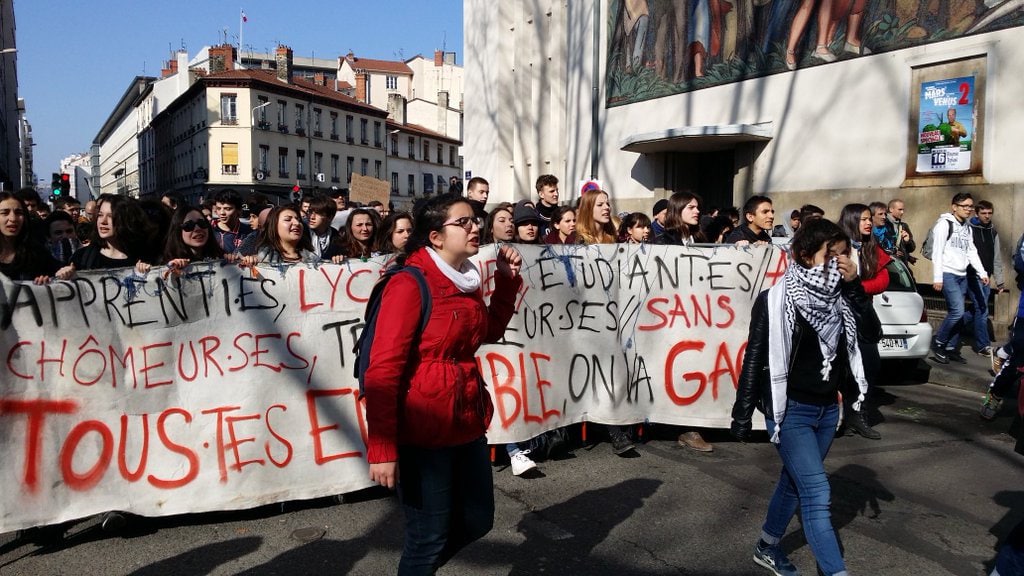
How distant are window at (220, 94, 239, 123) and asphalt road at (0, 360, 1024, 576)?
57639mm

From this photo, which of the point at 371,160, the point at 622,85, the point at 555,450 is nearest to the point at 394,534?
the point at 555,450

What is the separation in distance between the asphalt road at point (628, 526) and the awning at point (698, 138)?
33.6ft

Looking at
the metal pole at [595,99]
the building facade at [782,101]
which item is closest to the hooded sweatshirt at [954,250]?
the building facade at [782,101]

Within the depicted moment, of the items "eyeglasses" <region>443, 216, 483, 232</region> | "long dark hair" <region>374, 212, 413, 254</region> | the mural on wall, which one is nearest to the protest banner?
"long dark hair" <region>374, 212, 413, 254</region>

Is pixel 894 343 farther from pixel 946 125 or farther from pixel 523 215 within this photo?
pixel 946 125

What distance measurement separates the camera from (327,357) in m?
4.92

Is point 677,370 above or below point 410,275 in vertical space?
below

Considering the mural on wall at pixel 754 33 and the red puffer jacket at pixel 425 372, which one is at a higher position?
the mural on wall at pixel 754 33

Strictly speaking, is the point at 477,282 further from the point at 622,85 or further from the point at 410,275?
the point at 622,85

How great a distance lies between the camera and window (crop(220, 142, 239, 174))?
5819 cm

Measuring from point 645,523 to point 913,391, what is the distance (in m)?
5.18

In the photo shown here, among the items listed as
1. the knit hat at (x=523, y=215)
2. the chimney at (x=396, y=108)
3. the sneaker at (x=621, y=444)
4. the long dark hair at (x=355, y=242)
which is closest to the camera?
the sneaker at (x=621, y=444)

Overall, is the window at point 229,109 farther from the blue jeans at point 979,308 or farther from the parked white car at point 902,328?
the parked white car at point 902,328

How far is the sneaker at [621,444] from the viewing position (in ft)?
19.0
